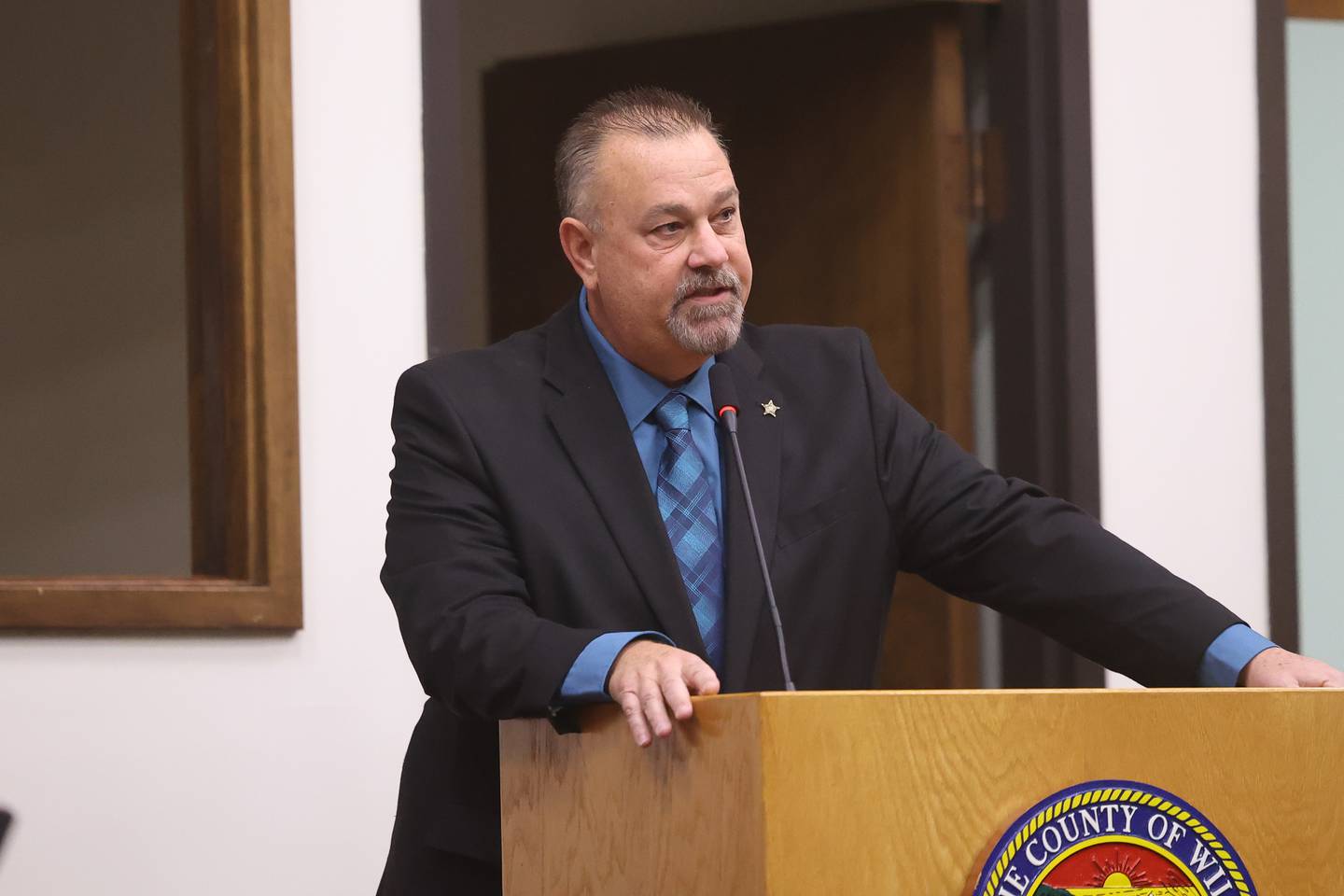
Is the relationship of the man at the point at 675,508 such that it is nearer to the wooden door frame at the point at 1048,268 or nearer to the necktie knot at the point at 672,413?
the necktie knot at the point at 672,413

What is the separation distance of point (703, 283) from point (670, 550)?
31 cm

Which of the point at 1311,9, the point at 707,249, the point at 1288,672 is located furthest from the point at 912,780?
the point at 1311,9

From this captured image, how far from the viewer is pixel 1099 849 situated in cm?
126

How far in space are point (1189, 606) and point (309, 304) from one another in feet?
4.95

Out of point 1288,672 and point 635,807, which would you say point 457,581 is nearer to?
point 635,807

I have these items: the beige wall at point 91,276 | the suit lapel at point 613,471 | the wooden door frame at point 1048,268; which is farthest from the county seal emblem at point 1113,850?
the beige wall at point 91,276

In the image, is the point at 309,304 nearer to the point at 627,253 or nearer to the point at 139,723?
the point at 139,723

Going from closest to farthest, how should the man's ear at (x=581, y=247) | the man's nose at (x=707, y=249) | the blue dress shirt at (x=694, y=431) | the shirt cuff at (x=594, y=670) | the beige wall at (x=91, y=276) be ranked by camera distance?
the shirt cuff at (x=594, y=670) < the blue dress shirt at (x=694, y=431) < the man's nose at (x=707, y=249) < the man's ear at (x=581, y=247) < the beige wall at (x=91, y=276)

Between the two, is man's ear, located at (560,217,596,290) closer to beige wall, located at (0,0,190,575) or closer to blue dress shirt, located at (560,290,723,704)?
blue dress shirt, located at (560,290,723,704)

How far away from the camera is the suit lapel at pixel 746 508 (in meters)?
1.73

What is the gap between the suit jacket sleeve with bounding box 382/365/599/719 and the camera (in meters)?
1.49

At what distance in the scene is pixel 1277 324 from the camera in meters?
3.36

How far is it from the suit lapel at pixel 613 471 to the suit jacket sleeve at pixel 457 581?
0.10m

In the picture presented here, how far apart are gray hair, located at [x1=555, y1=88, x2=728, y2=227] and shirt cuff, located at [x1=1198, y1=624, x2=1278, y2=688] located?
0.74m
